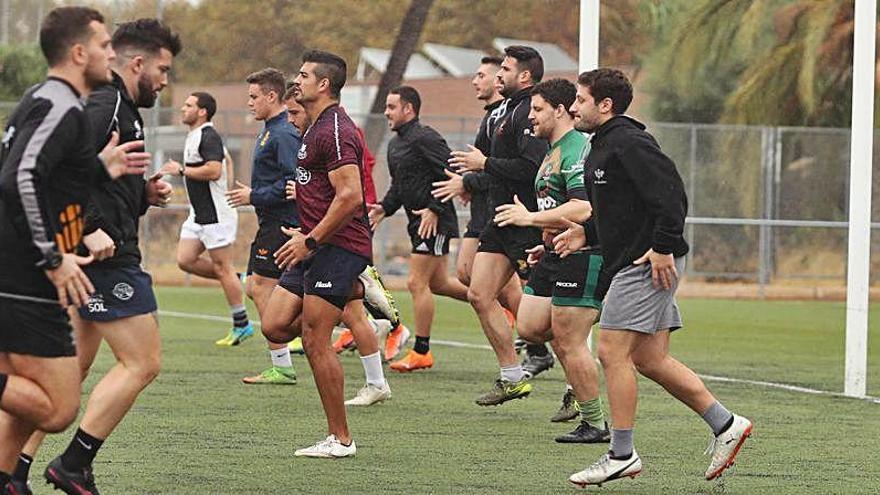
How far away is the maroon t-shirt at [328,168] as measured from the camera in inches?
360

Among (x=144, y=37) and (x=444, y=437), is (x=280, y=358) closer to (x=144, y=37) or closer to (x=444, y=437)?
(x=444, y=437)

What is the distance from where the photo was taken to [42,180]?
6.47 meters

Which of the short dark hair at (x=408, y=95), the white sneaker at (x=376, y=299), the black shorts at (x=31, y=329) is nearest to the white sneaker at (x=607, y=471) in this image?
the black shorts at (x=31, y=329)

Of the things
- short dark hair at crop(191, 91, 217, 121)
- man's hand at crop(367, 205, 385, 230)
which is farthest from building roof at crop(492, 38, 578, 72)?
man's hand at crop(367, 205, 385, 230)

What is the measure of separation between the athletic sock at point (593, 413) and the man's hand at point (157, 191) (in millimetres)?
3083

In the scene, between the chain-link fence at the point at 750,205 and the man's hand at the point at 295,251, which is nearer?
the man's hand at the point at 295,251

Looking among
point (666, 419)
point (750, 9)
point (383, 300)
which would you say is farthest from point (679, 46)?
point (666, 419)

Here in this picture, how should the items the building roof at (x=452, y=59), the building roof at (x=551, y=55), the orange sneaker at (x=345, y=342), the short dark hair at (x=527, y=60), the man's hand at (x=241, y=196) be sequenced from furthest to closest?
1. the building roof at (x=452, y=59)
2. the building roof at (x=551, y=55)
3. the orange sneaker at (x=345, y=342)
4. the man's hand at (x=241, y=196)
5. the short dark hair at (x=527, y=60)

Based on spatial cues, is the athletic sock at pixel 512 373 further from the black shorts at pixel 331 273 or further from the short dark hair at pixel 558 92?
the black shorts at pixel 331 273

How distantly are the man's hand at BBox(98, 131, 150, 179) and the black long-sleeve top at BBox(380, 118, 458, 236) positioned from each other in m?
6.89

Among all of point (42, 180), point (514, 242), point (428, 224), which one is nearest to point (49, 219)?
point (42, 180)

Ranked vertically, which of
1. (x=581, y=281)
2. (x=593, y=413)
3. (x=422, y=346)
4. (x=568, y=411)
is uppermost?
(x=581, y=281)

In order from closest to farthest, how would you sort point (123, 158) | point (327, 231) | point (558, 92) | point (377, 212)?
point (123, 158), point (327, 231), point (558, 92), point (377, 212)

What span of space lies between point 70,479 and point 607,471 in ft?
8.43
